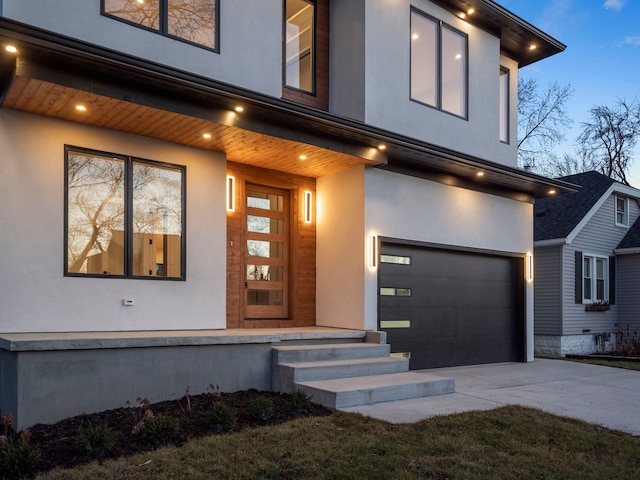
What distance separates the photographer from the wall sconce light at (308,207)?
961 centimetres

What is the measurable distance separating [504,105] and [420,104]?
2.99m

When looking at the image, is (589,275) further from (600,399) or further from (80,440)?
(80,440)

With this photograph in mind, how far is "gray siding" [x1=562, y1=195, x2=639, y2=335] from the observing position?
50.6 feet

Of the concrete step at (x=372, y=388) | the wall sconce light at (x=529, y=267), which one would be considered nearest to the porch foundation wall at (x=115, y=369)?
the concrete step at (x=372, y=388)

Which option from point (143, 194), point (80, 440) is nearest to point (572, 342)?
point (143, 194)

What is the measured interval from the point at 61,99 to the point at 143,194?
173cm

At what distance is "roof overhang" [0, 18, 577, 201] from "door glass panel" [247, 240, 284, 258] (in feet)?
4.07

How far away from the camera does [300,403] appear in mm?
6086

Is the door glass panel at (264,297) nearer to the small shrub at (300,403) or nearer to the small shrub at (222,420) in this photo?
the small shrub at (300,403)

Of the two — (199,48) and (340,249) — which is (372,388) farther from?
(199,48)

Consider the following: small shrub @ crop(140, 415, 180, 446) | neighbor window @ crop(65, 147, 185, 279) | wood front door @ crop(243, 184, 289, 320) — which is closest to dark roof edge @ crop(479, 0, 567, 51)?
wood front door @ crop(243, 184, 289, 320)

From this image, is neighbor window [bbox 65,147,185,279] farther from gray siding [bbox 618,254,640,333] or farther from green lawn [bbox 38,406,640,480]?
gray siding [bbox 618,254,640,333]

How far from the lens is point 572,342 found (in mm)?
15508

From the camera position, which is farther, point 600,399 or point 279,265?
point 279,265
